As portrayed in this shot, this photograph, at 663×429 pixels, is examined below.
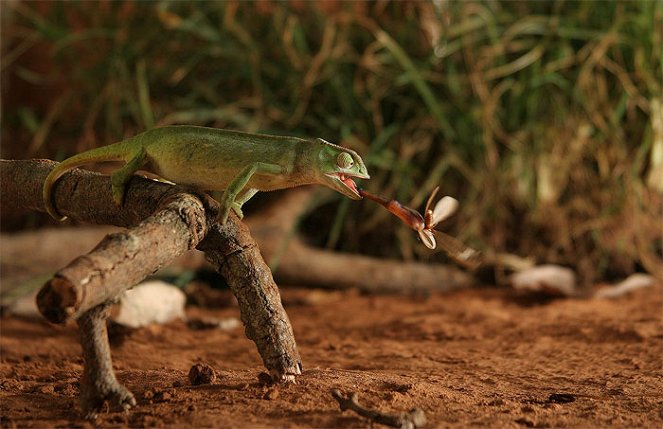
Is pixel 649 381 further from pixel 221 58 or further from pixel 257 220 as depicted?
pixel 221 58

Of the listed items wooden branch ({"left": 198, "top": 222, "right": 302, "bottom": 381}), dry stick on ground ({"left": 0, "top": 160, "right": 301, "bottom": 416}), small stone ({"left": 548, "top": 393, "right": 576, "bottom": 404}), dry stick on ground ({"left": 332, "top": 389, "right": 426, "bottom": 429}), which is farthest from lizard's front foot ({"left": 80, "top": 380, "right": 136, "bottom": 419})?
small stone ({"left": 548, "top": 393, "right": 576, "bottom": 404})

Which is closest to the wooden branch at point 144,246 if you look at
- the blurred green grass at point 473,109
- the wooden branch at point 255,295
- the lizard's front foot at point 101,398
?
the wooden branch at point 255,295

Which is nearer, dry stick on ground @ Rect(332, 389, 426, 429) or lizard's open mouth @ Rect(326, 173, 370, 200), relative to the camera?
dry stick on ground @ Rect(332, 389, 426, 429)

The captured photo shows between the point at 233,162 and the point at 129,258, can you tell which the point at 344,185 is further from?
the point at 129,258

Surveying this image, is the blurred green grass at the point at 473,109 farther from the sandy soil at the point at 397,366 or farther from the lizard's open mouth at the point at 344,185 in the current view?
the lizard's open mouth at the point at 344,185

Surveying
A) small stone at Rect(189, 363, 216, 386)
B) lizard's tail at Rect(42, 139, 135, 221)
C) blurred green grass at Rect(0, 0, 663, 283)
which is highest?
blurred green grass at Rect(0, 0, 663, 283)

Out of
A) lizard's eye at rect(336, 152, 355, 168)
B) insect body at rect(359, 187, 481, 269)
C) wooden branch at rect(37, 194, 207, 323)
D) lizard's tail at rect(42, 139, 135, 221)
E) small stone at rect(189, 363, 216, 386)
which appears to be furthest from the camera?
lizard's tail at rect(42, 139, 135, 221)

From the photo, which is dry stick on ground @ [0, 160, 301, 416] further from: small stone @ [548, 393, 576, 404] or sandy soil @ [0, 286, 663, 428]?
small stone @ [548, 393, 576, 404]
